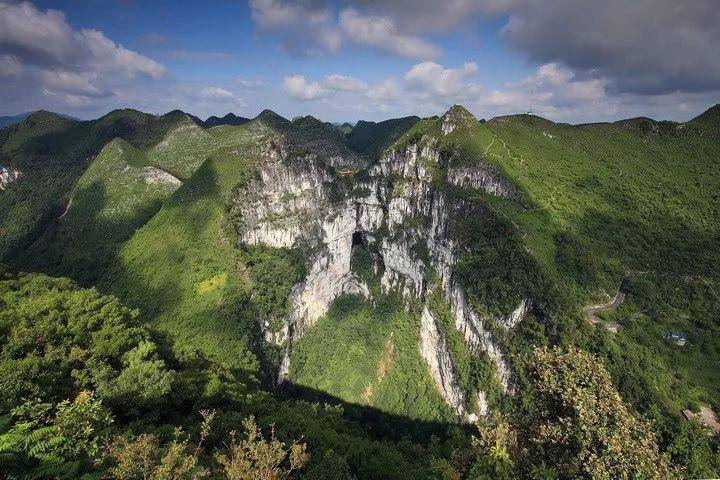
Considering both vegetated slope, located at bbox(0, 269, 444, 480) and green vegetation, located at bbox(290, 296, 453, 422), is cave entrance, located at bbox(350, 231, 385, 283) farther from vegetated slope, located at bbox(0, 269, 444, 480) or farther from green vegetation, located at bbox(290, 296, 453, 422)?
vegetated slope, located at bbox(0, 269, 444, 480)

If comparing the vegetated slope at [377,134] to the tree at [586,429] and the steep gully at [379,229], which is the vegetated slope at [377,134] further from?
the tree at [586,429]

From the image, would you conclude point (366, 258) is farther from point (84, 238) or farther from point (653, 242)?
point (84, 238)

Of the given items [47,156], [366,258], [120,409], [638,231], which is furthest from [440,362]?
[47,156]

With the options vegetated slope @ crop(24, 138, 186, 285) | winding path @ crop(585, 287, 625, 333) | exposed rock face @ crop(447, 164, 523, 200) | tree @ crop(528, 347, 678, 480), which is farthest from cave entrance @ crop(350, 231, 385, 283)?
tree @ crop(528, 347, 678, 480)

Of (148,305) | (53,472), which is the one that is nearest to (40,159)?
(148,305)

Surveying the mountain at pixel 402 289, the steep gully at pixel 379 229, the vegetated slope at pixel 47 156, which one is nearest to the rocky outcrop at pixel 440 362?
the steep gully at pixel 379 229
